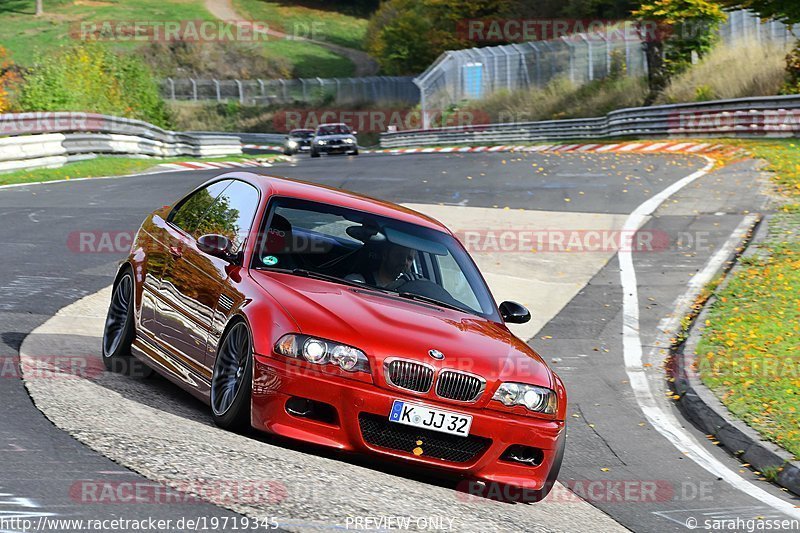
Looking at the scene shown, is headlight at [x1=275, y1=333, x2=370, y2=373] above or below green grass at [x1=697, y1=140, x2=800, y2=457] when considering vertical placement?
above

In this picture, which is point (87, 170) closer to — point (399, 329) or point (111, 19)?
point (399, 329)

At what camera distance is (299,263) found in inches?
308

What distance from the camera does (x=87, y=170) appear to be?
27.9 metres

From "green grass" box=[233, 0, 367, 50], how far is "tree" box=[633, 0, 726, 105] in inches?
2460

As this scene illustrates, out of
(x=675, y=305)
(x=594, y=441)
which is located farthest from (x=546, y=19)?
(x=594, y=441)

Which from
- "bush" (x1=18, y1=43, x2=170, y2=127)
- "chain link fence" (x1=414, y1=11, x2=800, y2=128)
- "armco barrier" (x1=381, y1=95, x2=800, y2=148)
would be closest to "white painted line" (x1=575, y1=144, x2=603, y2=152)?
"armco barrier" (x1=381, y1=95, x2=800, y2=148)

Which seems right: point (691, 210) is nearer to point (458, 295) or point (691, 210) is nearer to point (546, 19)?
point (458, 295)

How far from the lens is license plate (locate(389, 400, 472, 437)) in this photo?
262 inches

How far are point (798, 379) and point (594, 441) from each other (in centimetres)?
248

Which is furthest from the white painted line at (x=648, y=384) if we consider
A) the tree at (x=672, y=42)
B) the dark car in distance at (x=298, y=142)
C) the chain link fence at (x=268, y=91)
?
the chain link fence at (x=268, y=91)

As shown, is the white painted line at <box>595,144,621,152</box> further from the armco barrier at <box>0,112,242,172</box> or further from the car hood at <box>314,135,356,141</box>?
the car hood at <box>314,135,356,141</box>

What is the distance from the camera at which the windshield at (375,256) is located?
25.7 ft

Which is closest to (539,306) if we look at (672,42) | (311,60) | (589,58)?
(672,42)

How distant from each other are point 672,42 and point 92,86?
20482 millimetres
